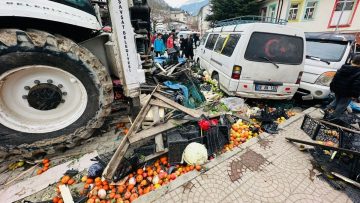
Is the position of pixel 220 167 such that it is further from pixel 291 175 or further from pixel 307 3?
pixel 307 3

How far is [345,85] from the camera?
3.82 metres

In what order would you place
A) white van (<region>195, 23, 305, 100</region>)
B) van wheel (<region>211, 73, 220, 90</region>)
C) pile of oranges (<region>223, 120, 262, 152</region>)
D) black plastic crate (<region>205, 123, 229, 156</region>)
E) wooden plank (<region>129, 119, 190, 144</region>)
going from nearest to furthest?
1. wooden plank (<region>129, 119, 190, 144</region>)
2. black plastic crate (<region>205, 123, 229, 156</region>)
3. pile of oranges (<region>223, 120, 262, 152</region>)
4. white van (<region>195, 23, 305, 100</region>)
5. van wheel (<region>211, 73, 220, 90</region>)

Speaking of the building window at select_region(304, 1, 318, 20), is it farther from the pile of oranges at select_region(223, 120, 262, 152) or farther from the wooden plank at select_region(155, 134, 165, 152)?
the wooden plank at select_region(155, 134, 165, 152)

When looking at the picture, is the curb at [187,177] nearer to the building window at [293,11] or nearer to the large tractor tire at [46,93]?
the large tractor tire at [46,93]

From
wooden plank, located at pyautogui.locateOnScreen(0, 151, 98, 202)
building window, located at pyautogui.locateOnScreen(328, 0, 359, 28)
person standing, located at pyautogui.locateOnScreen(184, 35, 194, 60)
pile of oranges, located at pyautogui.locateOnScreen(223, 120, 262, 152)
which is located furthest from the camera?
building window, located at pyautogui.locateOnScreen(328, 0, 359, 28)

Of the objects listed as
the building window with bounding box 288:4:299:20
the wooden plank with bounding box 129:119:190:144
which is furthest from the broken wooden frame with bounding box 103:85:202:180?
the building window with bounding box 288:4:299:20

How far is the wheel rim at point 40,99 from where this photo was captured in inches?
97.9

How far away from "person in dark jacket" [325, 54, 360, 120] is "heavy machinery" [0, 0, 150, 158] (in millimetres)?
4440

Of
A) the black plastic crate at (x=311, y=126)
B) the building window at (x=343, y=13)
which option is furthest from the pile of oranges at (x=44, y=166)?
the building window at (x=343, y=13)

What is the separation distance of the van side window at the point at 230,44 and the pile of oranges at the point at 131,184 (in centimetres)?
337

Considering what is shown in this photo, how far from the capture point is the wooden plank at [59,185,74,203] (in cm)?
219

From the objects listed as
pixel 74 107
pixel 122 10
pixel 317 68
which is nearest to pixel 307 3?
pixel 317 68

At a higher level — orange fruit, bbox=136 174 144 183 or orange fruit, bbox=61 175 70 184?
orange fruit, bbox=61 175 70 184

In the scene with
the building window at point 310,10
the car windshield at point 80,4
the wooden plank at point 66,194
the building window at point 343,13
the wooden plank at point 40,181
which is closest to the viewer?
the wooden plank at point 66,194
